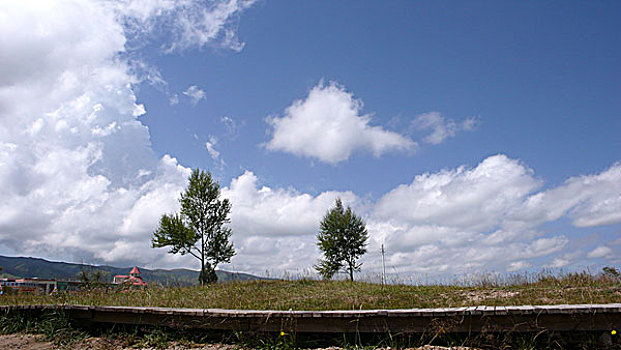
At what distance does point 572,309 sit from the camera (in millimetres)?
4914

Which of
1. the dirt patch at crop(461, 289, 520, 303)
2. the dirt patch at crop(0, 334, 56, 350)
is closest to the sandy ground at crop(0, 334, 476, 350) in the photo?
the dirt patch at crop(0, 334, 56, 350)

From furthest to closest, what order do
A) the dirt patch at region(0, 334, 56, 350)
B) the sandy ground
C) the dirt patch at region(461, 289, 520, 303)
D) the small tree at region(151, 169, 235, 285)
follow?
the small tree at region(151, 169, 235, 285)
the dirt patch at region(461, 289, 520, 303)
the dirt patch at region(0, 334, 56, 350)
the sandy ground

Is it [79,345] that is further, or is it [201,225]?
[201,225]

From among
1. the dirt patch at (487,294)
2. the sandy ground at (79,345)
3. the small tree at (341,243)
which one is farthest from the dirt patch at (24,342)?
the small tree at (341,243)

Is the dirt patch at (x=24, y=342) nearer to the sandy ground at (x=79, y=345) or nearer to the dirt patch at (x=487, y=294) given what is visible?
the sandy ground at (x=79, y=345)

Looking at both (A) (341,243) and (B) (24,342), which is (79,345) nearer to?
(B) (24,342)

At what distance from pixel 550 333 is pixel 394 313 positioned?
6.18 feet

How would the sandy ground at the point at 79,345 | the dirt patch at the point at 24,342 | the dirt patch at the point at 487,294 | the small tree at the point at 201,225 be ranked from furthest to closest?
the small tree at the point at 201,225, the dirt patch at the point at 487,294, the dirt patch at the point at 24,342, the sandy ground at the point at 79,345

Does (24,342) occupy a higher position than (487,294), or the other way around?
(487,294)

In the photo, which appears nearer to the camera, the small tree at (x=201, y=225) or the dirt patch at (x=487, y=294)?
the dirt patch at (x=487, y=294)

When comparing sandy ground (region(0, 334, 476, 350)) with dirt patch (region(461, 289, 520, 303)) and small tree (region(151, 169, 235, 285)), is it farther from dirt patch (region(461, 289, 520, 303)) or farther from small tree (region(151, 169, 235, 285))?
small tree (region(151, 169, 235, 285))

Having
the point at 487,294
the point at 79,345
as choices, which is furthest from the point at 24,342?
the point at 487,294

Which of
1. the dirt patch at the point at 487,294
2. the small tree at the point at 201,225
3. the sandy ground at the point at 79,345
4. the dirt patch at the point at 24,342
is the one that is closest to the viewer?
the sandy ground at the point at 79,345

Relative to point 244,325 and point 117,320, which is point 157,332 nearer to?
point 117,320
